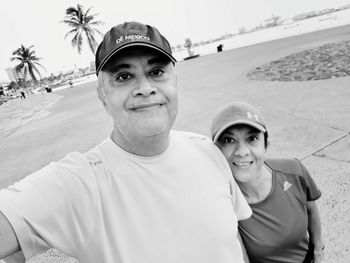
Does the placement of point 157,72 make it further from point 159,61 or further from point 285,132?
point 285,132

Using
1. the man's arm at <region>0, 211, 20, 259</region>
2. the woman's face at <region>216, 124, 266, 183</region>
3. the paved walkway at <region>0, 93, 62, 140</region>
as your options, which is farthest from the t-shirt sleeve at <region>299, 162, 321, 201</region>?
the paved walkway at <region>0, 93, 62, 140</region>

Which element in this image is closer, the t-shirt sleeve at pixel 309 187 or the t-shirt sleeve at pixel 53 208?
the t-shirt sleeve at pixel 53 208

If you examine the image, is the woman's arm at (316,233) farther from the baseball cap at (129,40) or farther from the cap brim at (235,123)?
the baseball cap at (129,40)

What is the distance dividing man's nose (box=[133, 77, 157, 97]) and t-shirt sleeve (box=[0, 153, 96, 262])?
399 mm

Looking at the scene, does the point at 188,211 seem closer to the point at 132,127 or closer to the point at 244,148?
the point at 132,127

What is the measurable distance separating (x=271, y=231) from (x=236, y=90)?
6.15 metres

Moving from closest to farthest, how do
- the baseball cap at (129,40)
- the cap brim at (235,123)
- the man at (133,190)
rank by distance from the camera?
the man at (133,190) → the baseball cap at (129,40) → the cap brim at (235,123)

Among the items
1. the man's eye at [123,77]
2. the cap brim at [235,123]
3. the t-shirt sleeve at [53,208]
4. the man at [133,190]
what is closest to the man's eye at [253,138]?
the cap brim at [235,123]

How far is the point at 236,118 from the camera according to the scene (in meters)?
1.55

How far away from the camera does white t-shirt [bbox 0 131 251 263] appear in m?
0.93

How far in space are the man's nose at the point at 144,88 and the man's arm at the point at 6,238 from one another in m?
0.68

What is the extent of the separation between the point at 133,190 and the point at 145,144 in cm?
21

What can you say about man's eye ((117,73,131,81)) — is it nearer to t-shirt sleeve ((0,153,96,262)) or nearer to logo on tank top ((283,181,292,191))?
t-shirt sleeve ((0,153,96,262))

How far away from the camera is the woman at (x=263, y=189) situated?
1.57m
